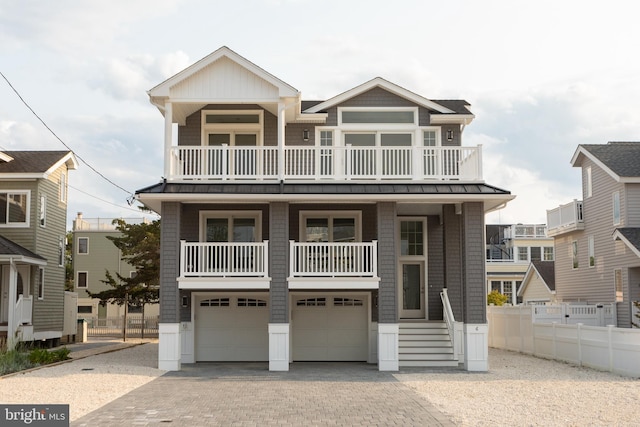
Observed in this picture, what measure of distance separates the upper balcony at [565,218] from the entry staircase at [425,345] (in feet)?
46.4

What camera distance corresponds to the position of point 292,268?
2064 centimetres

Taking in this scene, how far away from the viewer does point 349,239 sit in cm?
2347

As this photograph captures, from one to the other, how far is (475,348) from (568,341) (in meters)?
3.55

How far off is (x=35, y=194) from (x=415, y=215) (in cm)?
1423

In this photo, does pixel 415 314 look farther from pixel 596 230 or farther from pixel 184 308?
pixel 596 230

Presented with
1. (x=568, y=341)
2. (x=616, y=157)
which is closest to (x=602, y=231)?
(x=616, y=157)

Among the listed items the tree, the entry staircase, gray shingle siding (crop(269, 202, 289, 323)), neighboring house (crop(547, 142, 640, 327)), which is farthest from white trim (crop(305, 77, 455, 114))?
the tree

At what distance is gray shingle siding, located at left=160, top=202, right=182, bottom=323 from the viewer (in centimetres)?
2041

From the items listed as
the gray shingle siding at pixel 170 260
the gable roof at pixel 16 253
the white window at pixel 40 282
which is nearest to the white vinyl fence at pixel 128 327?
the white window at pixel 40 282

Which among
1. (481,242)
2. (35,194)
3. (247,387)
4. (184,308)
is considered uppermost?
(35,194)

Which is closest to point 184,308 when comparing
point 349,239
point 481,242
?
point 349,239

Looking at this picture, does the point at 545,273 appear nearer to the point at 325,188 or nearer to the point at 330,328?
the point at 330,328

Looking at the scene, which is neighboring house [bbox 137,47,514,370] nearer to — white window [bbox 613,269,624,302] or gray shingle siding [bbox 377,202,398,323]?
gray shingle siding [bbox 377,202,398,323]

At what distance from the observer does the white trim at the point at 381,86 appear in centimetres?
2381
